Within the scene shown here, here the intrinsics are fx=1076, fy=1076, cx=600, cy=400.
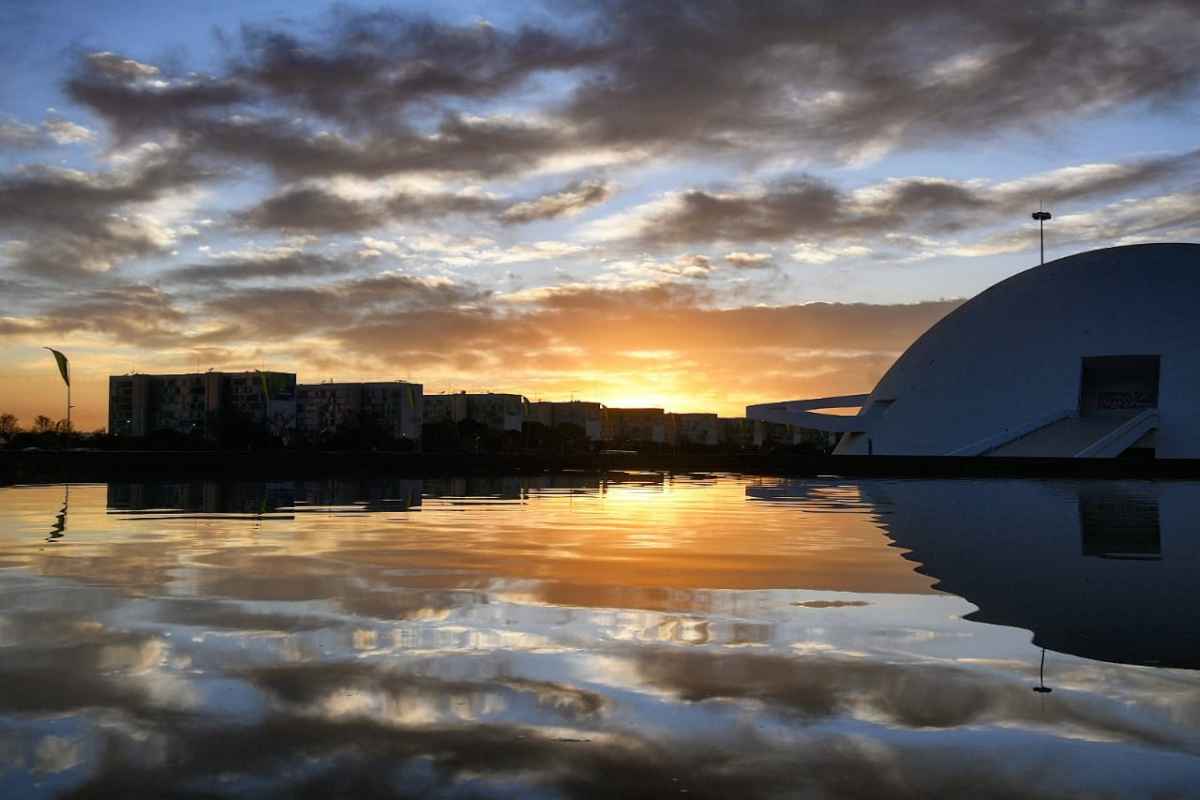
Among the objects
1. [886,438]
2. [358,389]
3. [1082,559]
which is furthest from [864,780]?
[358,389]

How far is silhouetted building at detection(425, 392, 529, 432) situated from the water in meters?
159

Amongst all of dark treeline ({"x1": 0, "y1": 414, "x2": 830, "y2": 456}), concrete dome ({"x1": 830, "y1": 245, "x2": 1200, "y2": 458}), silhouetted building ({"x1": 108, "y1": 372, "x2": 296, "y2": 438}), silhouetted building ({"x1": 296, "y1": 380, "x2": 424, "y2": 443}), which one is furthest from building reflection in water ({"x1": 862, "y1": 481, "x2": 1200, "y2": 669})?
silhouetted building ({"x1": 296, "y1": 380, "x2": 424, "y2": 443})

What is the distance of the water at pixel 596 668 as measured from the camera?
4.45 meters

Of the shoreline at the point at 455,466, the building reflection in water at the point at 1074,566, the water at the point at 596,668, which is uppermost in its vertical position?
the shoreline at the point at 455,466

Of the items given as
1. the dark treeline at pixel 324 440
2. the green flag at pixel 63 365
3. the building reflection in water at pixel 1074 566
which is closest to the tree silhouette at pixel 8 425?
the dark treeline at pixel 324 440

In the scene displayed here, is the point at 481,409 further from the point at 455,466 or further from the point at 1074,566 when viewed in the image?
the point at 1074,566

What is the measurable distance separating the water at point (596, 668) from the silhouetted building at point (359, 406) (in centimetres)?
13483

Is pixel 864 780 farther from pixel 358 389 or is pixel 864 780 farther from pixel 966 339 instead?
pixel 358 389

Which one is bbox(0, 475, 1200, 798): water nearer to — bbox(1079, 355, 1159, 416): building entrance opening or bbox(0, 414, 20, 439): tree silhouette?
bbox(1079, 355, 1159, 416): building entrance opening

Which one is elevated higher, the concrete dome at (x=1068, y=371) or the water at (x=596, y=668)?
the concrete dome at (x=1068, y=371)

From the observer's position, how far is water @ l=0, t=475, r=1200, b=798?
445 cm

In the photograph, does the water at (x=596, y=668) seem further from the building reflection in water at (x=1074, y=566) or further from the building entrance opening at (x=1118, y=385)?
the building entrance opening at (x=1118, y=385)

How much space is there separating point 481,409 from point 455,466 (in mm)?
126644

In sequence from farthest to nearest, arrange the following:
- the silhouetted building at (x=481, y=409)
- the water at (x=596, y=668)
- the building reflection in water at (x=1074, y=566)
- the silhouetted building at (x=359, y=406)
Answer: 1. the silhouetted building at (x=481, y=409)
2. the silhouetted building at (x=359, y=406)
3. the building reflection in water at (x=1074, y=566)
4. the water at (x=596, y=668)
